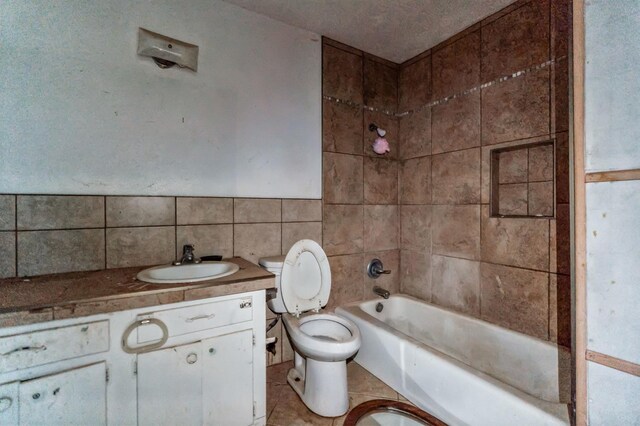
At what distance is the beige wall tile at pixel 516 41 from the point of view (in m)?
1.58

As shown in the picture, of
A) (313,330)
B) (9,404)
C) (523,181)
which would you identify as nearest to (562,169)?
(523,181)

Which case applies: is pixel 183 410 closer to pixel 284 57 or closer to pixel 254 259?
pixel 254 259

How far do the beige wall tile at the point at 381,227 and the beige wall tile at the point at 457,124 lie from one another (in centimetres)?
62

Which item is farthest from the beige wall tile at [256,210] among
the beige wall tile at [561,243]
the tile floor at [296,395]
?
the beige wall tile at [561,243]

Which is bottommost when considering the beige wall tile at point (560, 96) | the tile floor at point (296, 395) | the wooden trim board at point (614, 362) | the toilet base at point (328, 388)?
the tile floor at point (296, 395)

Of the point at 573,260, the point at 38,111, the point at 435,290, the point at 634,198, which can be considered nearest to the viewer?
the point at 634,198

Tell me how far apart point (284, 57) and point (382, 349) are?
6.67 feet

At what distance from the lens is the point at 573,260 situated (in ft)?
2.43

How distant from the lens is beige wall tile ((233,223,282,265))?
1770 mm

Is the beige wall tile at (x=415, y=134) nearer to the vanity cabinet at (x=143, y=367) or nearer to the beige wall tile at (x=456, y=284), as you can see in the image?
the beige wall tile at (x=456, y=284)

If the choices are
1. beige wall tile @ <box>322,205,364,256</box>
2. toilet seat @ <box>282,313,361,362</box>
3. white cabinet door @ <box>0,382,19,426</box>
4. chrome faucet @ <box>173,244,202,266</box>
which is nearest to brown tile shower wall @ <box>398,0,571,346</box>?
beige wall tile @ <box>322,205,364,256</box>

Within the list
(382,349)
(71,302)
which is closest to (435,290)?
(382,349)

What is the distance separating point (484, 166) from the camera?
186 cm

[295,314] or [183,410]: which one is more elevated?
[295,314]
